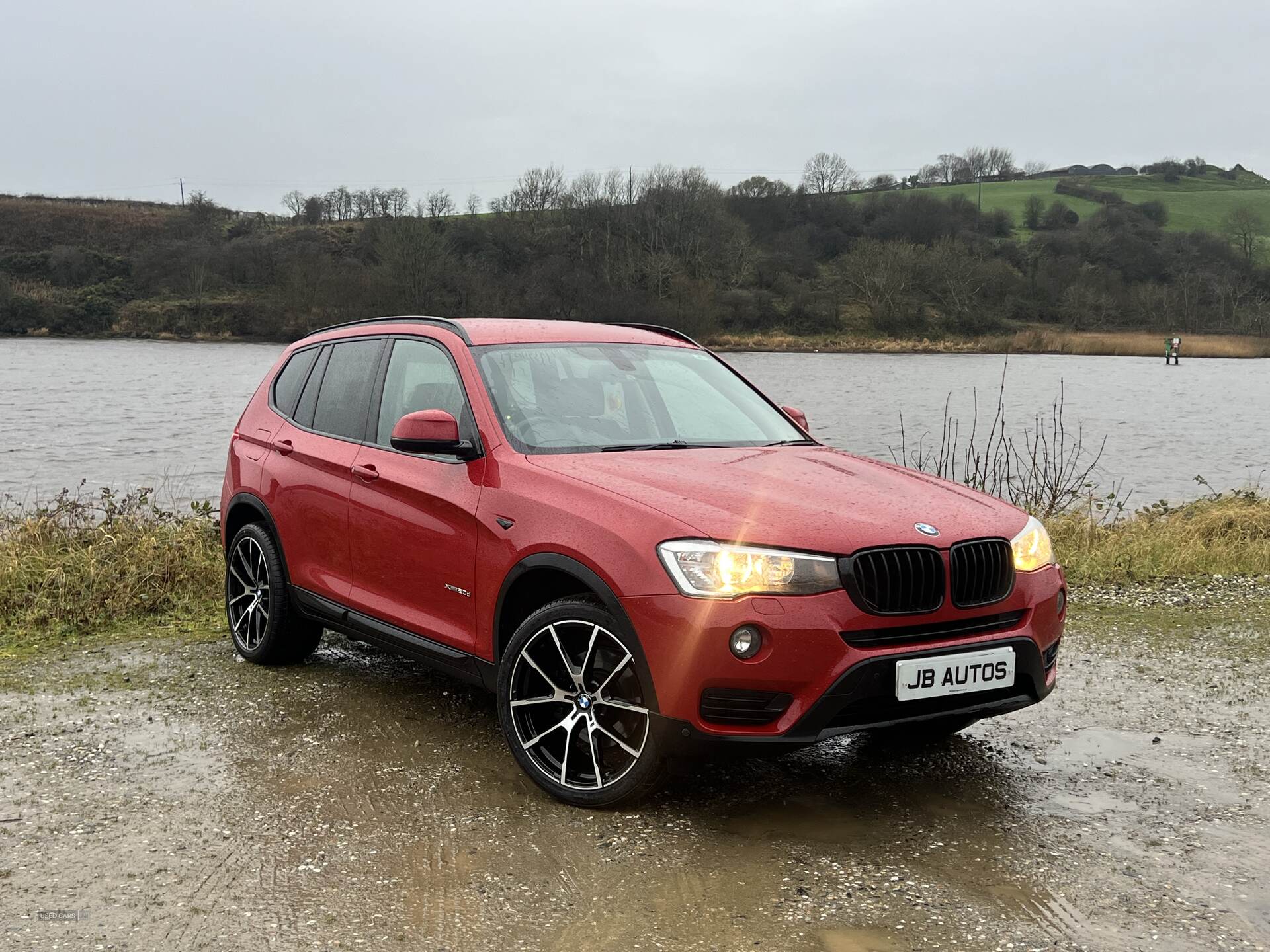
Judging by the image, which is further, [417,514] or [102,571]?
[102,571]

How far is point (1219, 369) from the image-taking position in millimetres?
67500

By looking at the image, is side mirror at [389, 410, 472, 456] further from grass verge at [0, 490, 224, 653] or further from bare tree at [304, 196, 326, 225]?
bare tree at [304, 196, 326, 225]

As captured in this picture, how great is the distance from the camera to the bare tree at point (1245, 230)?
104438 mm

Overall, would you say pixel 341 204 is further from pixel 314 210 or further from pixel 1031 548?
pixel 1031 548

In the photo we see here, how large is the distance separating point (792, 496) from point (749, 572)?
1.53 feet

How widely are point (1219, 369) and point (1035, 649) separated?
235ft

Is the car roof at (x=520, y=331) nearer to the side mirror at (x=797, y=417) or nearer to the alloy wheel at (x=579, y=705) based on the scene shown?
the side mirror at (x=797, y=417)

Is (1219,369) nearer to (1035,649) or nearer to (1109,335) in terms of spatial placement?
(1109,335)

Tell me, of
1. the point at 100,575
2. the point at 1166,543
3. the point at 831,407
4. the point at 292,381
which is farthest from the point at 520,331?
the point at 831,407

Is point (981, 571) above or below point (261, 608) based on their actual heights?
above

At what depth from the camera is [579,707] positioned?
13.3 feet

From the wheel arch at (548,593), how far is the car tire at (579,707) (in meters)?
0.03

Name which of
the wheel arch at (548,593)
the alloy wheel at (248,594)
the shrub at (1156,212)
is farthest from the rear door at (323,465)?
the shrub at (1156,212)

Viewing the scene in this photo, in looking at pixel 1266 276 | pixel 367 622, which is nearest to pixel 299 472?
pixel 367 622
